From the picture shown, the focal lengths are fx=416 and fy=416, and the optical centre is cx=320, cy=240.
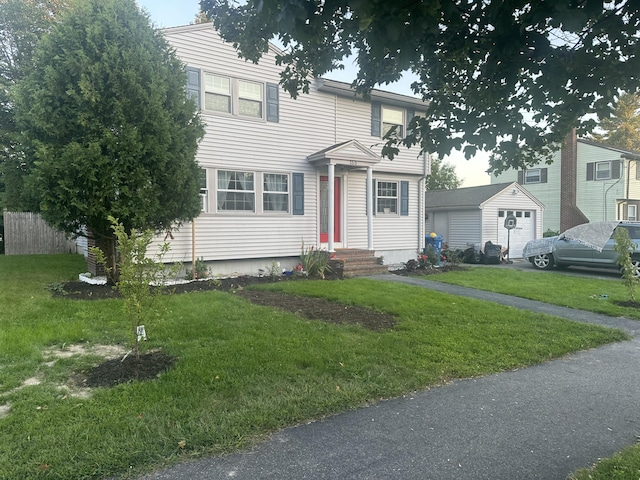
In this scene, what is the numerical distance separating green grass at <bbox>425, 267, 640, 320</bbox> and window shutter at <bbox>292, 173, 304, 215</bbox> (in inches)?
165

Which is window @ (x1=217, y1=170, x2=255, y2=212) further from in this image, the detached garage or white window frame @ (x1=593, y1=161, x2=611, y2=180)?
white window frame @ (x1=593, y1=161, x2=611, y2=180)

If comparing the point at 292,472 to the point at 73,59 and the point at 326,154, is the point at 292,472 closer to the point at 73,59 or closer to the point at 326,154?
the point at 73,59

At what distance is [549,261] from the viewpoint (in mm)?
14688

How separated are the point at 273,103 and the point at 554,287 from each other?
8896mm

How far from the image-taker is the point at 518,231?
1912 centimetres

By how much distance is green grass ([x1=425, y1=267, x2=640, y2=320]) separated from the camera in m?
8.15

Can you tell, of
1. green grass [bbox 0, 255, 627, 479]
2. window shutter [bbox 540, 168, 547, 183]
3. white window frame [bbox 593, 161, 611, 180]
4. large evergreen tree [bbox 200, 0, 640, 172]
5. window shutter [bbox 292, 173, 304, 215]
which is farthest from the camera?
window shutter [bbox 540, 168, 547, 183]

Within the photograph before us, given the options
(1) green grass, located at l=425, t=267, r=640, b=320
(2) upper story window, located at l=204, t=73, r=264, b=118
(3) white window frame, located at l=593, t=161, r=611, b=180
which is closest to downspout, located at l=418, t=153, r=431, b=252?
(1) green grass, located at l=425, t=267, r=640, b=320

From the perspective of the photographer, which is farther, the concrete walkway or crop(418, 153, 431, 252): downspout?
crop(418, 153, 431, 252): downspout

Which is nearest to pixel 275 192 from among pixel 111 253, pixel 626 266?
pixel 111 253

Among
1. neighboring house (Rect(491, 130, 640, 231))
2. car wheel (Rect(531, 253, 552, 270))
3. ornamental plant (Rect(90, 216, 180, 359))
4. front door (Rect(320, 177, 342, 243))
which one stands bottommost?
car wheel (Rect(531, 253, 552, 270))

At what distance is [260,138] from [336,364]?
27.7 feet

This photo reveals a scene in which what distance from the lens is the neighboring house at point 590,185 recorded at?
23.8 meters

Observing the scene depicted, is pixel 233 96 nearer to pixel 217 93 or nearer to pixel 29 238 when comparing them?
pixel 217 93
